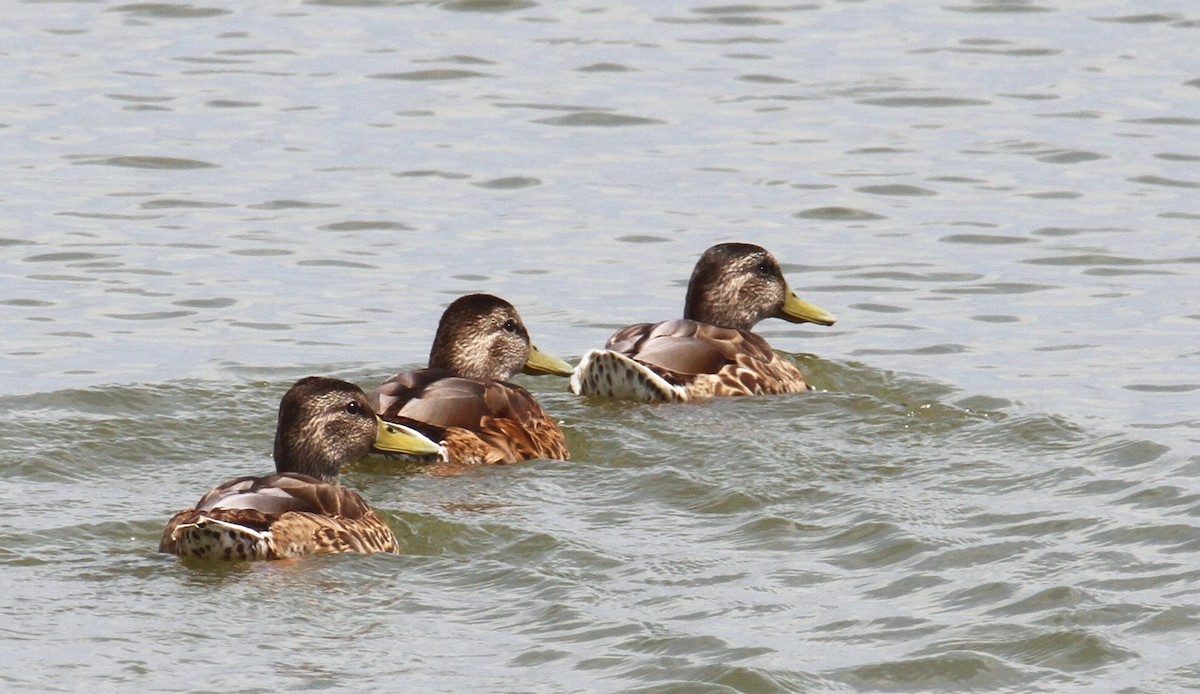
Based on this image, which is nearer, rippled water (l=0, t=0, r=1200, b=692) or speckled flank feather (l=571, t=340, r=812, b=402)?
rippled water (l=0, t=0, r=1200, b=692)

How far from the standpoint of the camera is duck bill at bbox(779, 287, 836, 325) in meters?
14.1

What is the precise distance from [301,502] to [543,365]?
11.2 ft

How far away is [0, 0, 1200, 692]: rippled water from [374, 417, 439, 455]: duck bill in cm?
19

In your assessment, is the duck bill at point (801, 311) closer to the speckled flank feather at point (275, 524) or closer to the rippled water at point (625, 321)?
the rippled water at point (625, 321)

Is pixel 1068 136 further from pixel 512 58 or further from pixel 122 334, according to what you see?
pixel 122 334

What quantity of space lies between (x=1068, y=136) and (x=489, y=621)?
12450 mm

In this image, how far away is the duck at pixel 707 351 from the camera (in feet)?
40.9

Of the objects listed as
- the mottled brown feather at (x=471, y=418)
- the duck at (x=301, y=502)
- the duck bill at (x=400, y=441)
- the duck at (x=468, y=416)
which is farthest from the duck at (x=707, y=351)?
the duck at (x=301, y=502)

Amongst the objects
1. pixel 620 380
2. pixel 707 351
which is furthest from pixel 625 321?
pixel 620 380

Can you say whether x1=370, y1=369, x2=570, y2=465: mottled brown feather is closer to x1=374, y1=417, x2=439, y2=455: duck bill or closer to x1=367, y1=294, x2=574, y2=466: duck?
x1=367, y1=294, x2=574, y2=466: duck

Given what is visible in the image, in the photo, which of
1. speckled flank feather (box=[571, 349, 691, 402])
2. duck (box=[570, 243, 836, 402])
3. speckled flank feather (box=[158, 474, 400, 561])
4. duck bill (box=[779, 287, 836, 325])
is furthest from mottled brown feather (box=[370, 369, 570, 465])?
duck bill (box=[779, 287, 836, 325])

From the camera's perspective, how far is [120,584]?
8.89 meters

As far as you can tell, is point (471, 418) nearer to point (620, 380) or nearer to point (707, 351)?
point (620, 380)

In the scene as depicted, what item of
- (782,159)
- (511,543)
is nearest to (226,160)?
(782,159)
